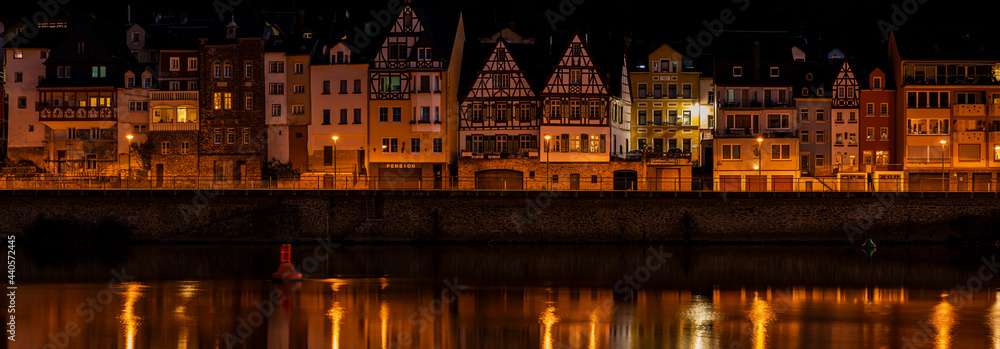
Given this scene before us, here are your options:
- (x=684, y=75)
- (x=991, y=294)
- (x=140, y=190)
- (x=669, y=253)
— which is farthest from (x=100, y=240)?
(x=991, y=294)

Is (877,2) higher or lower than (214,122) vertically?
higher

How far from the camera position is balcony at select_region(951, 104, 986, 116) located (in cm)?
7794

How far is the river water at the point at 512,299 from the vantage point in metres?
33.0

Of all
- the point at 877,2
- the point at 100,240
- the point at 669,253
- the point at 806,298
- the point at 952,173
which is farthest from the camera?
the point at 877,2

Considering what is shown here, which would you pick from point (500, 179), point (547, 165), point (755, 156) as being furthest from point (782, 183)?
point (500, 179)

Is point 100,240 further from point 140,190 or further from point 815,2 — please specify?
point 815,2

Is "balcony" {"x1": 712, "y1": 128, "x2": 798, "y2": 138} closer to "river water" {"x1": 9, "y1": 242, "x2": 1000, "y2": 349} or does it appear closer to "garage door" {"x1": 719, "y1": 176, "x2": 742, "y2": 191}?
"garage door" {"x1": 719, "y1": 176, "x2": 742, "y2": 191}

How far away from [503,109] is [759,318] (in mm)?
41305

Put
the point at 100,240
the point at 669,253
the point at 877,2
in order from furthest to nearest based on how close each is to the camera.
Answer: the point at 877,2 → the point at 100,240 → the point at 669,253

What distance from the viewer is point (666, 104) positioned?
80.3m

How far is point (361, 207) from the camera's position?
212 feet

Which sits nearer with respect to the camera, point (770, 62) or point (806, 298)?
point (806, 298)

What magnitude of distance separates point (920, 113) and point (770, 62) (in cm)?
965

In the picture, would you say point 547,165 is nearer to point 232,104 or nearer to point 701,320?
point 232,104
